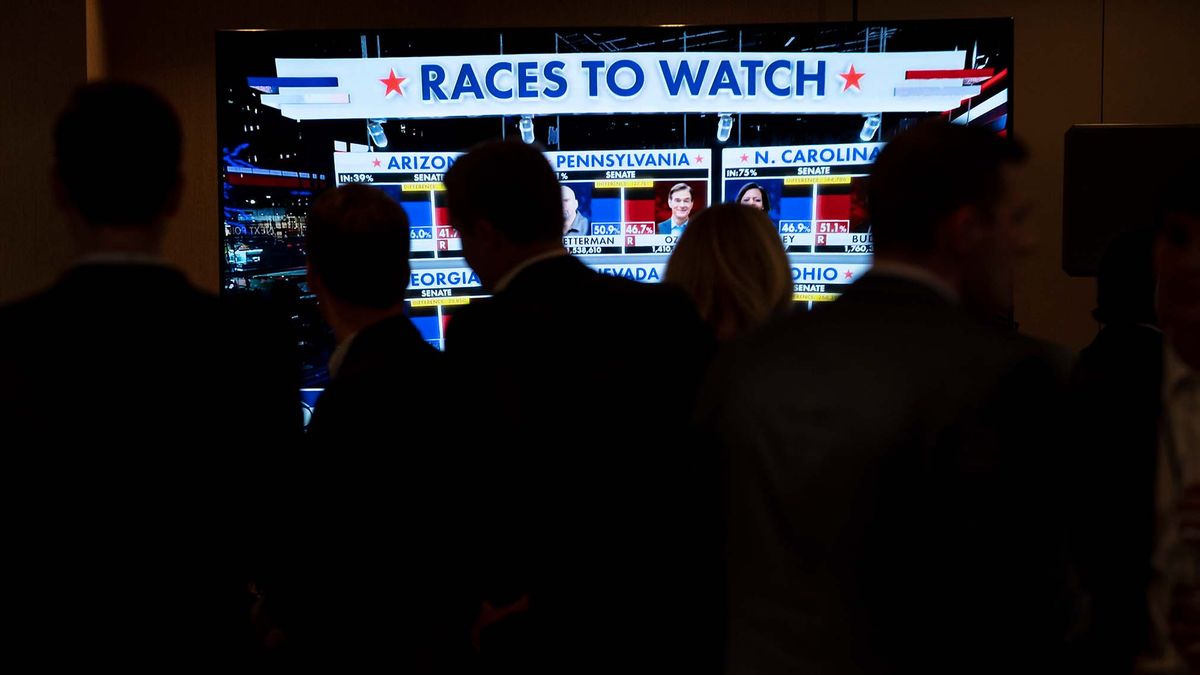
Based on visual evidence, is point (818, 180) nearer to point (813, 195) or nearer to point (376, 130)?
point (813, 195)

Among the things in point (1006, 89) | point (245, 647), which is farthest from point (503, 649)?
point (1006, 89)

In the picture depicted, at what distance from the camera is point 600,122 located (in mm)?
3484

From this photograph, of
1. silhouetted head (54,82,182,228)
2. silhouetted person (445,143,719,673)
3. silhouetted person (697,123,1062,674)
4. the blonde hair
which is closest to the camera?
silhouetted person (697,123,1062,674)

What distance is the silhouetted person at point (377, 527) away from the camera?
5.05ft

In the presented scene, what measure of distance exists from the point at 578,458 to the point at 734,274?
659 millimetres

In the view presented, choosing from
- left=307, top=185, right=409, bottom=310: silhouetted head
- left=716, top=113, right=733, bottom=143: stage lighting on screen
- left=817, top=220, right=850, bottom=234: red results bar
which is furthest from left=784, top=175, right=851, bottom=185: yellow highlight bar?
left=307, top=185, right=409, bottom=310: silhouetted head

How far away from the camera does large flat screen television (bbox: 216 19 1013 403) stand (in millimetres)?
3455

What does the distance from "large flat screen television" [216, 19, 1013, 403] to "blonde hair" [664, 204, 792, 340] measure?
1252 millimetres

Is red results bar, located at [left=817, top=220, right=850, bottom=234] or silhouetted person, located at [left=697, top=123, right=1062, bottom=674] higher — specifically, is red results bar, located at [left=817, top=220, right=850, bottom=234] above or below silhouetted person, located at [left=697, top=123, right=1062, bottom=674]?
above

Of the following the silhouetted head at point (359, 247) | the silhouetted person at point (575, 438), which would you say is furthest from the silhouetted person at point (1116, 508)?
the silhouetted head at point (359, 247)

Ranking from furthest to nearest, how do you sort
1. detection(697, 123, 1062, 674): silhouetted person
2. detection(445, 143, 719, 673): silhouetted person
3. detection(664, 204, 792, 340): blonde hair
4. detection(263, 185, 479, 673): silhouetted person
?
1. detection(664, 204, 792, 340): blonde hair
2. detection(445, 143, 719, 673): silhouetted person
3. detection(263, 185, 479, 673): silhouetted person
4. detection(697, 123, 1062, 674): silhouetted person

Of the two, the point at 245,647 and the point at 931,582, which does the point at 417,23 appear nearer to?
the point at 245,647

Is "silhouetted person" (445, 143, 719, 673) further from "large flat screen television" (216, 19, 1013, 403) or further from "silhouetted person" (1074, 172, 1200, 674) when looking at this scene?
"large flat screen television" (216, 19, 1013, 403)

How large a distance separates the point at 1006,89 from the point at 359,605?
2749 mm
